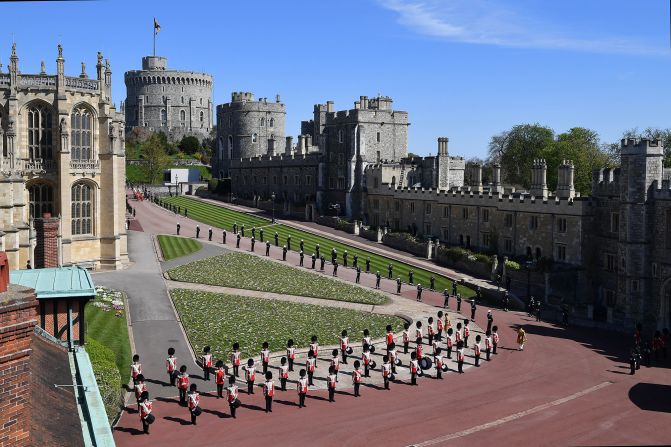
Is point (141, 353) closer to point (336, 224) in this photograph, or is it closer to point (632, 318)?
point (632, 318)

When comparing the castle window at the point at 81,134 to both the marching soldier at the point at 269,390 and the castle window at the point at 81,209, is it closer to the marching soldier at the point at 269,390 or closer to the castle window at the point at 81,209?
the castle window at the point at 81,209

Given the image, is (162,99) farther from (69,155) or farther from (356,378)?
(356,378)

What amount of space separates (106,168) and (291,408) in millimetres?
27549

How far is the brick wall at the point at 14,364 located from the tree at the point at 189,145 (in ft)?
420

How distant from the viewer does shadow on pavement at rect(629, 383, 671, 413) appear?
26062 millimetres

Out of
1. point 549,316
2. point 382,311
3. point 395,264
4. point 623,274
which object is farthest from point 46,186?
point 623,274

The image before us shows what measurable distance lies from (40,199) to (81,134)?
193 inches

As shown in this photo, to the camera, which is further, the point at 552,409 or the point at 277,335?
the point at 277,335

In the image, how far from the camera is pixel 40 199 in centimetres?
4397

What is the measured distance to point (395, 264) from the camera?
56.3 meters

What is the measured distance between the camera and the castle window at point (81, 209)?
149 feet

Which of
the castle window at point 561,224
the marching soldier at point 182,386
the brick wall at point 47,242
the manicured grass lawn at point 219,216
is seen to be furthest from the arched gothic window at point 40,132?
the castle window at point 561,224

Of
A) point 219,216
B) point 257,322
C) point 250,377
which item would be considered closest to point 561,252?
point 257,322

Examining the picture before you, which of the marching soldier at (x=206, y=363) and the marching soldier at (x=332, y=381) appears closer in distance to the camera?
the marching soldier at (x=332, y=381)
